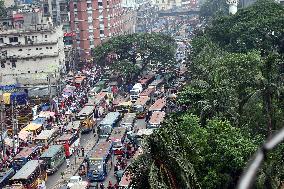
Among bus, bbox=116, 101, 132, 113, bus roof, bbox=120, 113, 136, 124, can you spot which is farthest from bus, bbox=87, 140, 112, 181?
bus, bbox=116, 101, 132, 113

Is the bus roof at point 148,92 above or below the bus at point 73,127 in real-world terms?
above

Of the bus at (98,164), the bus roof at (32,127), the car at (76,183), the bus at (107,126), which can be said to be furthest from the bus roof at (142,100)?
the car at (76,183)

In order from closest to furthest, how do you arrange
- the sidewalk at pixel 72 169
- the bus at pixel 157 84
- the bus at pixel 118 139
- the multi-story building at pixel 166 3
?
the sidewalk at pixel 72 169
the bus at pixel 118 139
the bus at pixel 157 84
the multi-story building at pixel 166 3

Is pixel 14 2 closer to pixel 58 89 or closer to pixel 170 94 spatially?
pixel 58 89

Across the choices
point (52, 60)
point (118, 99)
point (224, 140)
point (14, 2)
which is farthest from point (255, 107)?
point (14, 2)

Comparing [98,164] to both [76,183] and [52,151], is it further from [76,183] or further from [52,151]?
[52,151]

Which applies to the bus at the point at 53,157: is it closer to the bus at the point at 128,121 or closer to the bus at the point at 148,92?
the bus at the point at 128,121
